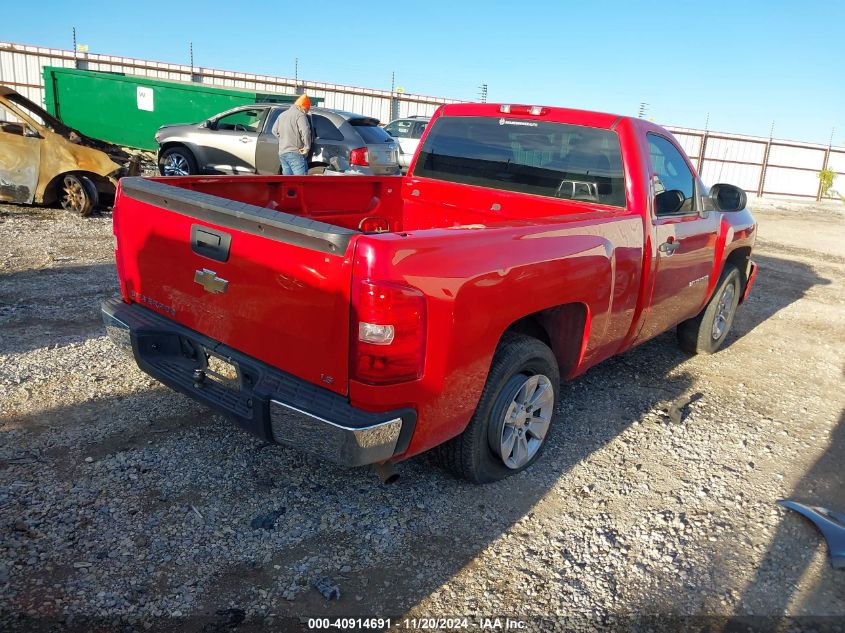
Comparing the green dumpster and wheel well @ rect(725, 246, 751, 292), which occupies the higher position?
the green dumpster

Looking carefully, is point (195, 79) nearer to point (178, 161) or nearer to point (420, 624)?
point (178, 161)

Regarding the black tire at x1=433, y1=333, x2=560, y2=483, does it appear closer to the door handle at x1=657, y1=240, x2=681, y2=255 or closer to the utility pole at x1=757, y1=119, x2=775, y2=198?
the door handle at x1=657, y1=240, x2=681, y2=255

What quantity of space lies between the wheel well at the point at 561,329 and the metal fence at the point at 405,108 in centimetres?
1896

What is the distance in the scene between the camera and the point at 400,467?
3486mm

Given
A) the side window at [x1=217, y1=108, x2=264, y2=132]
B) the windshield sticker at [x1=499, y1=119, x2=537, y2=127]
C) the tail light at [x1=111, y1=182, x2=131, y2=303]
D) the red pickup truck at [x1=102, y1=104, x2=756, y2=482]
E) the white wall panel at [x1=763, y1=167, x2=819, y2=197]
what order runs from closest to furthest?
the red pickup truck at [x1=102, y1=104, x2=756, y2=482]
the tail light at [x1=111, y1=182, x2=131, y2=303]
the windshield sticker at [x1=499, y1=119, x2=537, y2=127]
the side window at [x1=217, y1=108, x2=264, y2=132]
the white wall panel at [x1=763, y1=167, x2=819, y2=197]

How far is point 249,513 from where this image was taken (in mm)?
2980

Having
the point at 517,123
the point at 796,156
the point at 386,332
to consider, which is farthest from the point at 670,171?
the point at 796,156

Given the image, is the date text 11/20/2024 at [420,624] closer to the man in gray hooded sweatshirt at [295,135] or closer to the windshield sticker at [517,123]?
the windshield sticker at [517,123]

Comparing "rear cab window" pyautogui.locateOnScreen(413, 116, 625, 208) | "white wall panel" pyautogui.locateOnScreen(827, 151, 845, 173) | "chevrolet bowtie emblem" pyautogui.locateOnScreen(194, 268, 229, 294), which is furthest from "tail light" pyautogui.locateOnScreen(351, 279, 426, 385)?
"white wall panel" pyautogui.locateOnScreen(827, 151, 845, 173)

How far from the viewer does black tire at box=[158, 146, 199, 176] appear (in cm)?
1167

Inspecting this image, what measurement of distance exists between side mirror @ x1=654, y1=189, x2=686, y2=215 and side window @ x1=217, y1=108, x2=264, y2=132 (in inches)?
350

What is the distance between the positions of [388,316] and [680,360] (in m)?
4.06

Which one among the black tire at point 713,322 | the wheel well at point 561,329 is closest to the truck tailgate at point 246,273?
the wheel well at point 561,329

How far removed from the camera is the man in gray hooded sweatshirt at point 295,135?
955 centimetres
